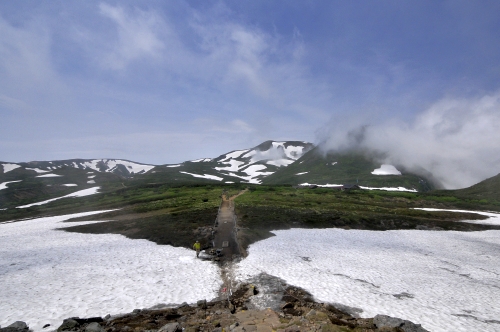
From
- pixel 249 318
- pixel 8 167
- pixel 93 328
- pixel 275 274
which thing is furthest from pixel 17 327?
Result: pixel 8 167

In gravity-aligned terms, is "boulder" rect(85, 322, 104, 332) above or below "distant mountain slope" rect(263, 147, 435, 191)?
below

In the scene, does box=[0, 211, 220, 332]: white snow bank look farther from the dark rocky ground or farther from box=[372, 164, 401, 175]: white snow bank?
box=[372, 164, 401, 175]: white snow bank

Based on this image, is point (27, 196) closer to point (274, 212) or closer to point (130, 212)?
point (130, 212)

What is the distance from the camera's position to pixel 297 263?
2175 cm

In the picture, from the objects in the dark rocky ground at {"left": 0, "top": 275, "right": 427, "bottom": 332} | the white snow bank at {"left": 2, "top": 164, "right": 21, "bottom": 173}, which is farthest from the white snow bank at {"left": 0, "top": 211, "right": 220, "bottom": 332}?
the white snow bank at {"left": 2, "top": 164, "right": 21, "bottom": 173}

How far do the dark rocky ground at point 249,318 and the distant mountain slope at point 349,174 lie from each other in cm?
12374

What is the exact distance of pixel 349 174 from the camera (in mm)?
152625

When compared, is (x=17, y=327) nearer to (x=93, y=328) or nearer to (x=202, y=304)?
(x=93, y=328)

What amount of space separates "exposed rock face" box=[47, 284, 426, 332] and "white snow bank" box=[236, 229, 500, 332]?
7.14ft

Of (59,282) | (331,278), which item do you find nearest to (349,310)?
(331,278)

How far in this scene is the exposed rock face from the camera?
32.9 ft

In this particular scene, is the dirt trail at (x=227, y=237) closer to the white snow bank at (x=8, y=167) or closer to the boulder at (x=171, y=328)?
the boulder at (x=171, y=328)

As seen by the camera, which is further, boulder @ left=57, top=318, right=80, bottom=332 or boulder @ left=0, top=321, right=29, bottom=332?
boulder @ left=0, top=321, right=29, bottom=332

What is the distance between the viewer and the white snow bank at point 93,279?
13562 mm
